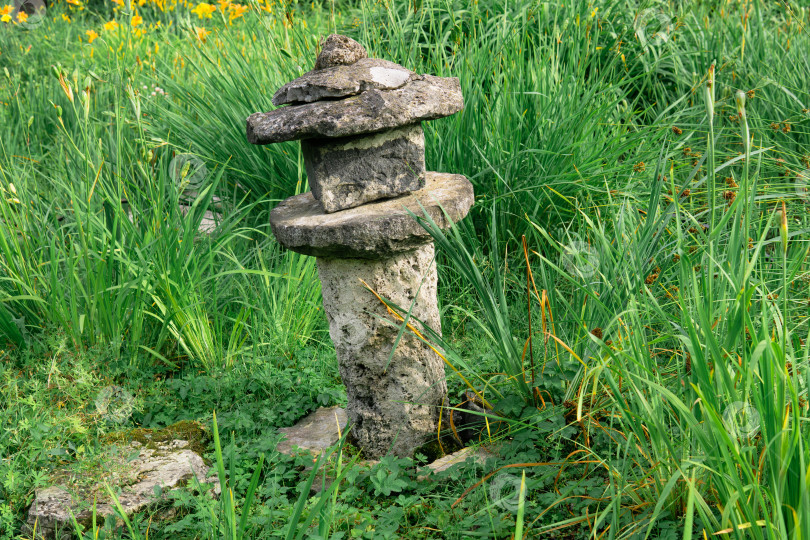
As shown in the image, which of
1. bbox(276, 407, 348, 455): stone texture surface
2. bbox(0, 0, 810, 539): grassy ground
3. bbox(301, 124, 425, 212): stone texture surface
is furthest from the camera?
bbox(276, 407, 348, 455): stone texture surface

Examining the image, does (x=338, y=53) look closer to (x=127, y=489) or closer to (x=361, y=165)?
(x=361, y=165)

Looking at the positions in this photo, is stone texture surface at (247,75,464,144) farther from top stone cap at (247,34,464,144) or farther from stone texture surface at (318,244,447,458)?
stone texture surface at (318,244,447,458)

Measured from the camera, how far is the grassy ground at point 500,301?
5.55 feet

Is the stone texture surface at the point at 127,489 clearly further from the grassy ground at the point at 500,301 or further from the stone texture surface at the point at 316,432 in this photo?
the stone texture surface at the point at 316,432

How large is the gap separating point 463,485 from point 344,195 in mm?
976

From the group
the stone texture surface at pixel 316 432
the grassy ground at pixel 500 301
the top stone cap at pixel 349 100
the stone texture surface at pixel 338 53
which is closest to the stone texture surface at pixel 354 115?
the top stone cap at pixel 349 100

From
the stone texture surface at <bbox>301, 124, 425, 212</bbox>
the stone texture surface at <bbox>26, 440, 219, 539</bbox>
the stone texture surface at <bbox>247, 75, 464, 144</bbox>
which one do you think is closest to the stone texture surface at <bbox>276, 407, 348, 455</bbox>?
the stone texture surface at <bbox>26, 440, 219, 539</bbox>

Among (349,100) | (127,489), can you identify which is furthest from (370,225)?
(127,489)

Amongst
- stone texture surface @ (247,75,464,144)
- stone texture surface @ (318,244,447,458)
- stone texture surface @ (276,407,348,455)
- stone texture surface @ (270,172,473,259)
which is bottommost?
stone texture surface @ (276,407,348,455)

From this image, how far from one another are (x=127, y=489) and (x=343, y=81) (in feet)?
4.82

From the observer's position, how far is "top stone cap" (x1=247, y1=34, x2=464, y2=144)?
6.84 feet

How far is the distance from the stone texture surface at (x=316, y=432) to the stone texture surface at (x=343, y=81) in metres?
1.11

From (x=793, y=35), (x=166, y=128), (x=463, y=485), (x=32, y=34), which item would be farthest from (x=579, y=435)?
(x=32, y=34)

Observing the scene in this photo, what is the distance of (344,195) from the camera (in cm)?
224
